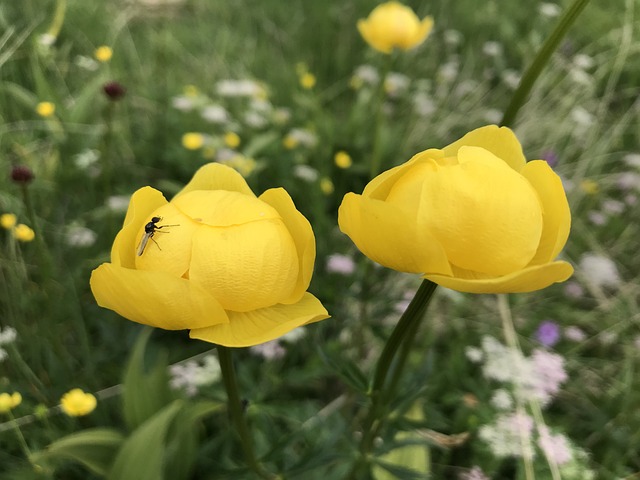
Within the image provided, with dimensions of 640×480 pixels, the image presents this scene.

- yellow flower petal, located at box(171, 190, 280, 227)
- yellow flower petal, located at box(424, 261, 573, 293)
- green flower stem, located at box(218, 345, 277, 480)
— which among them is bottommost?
green flower stem, located at box(218, 345, 277, 480)

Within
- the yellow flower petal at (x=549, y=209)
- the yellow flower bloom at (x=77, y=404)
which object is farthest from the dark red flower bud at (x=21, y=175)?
the yellow flower petal at (x=549, y=209)

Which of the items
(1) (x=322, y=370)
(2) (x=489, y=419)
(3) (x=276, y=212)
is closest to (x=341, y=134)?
A: (1) (x=322, y=370)

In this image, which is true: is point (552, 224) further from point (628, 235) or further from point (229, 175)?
point (628, 235)

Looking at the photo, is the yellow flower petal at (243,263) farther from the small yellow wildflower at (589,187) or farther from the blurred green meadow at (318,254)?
the small yellow wildflower at (589,187)

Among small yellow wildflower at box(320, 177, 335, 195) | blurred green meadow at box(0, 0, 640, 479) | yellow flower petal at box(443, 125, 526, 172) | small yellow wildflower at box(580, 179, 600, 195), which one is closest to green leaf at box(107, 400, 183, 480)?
blurred green meadow at box(0, 0, 640, 479)

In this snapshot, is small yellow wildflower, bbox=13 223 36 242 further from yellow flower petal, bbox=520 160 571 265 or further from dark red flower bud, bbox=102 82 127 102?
yellow flower petal, bbox=520 160 571 265

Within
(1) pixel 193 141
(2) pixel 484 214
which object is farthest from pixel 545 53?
(1) pixel 193 141
